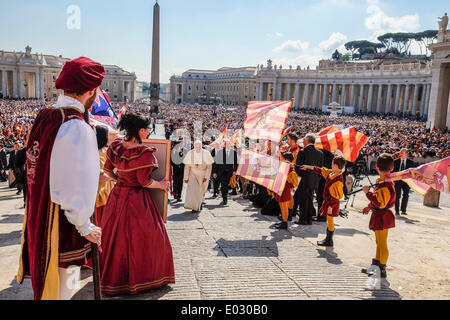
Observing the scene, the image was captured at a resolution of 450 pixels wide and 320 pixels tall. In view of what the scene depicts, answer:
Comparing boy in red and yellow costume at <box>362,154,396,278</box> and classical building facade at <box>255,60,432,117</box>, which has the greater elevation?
classical building facade at <box>255,60,432,117</box>

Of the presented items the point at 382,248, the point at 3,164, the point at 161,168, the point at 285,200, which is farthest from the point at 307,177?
the point at 3,164

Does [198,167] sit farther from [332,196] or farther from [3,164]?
[3,164]

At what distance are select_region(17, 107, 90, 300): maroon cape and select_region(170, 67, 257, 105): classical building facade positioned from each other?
372ft

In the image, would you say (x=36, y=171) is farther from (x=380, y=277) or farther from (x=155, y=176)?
(x=380, y=277)

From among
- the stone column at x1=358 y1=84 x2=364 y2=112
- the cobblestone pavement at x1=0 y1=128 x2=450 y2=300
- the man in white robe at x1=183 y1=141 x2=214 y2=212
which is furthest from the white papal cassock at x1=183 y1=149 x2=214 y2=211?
the stone column at x1=358 y1=84 x2=364 y2=112

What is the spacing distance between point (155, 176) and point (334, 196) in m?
2.96

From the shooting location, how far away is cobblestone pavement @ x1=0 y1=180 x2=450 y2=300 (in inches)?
143

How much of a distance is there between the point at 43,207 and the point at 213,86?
5271 inches

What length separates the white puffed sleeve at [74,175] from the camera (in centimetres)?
222

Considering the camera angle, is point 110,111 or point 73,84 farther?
point 110,111

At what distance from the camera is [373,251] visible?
5.35 m

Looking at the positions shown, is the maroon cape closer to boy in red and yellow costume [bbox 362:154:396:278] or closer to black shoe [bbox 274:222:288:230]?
boy in red and yellow costume [bbox 362:154:396:278]

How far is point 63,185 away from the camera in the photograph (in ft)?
7.29
